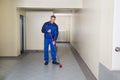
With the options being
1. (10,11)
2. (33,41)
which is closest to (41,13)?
(33,41)

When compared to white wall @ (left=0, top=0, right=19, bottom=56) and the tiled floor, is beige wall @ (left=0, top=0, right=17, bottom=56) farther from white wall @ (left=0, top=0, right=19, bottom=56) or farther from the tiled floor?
the tiled floor

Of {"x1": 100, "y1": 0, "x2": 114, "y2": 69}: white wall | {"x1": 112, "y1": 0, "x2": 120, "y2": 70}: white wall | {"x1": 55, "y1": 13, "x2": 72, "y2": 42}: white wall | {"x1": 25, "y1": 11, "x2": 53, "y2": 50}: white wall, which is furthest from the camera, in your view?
{"x1": 55, "y1": 13, "x2": 72, "y2": 42}: white wall

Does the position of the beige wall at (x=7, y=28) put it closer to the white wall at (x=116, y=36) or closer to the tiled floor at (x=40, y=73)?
the tiled floor at (x=40, y=73)

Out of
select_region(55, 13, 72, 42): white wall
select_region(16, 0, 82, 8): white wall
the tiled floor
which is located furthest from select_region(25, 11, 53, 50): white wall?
select_region(55, 13, 72, 42): white wall

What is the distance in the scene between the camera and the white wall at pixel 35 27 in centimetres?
841

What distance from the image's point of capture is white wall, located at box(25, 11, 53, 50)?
27.6 feet

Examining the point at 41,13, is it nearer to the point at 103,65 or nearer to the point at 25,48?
the point at 25,48

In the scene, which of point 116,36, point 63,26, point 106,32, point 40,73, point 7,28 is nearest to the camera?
point 116,36

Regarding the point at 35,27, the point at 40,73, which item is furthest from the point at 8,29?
the point at 40,73

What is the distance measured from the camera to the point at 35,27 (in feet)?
27.8

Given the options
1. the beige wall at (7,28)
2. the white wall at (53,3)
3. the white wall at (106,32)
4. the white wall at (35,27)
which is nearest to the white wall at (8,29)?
the beige wall at (7,28)

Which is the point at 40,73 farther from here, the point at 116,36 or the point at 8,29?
the point at 8,29

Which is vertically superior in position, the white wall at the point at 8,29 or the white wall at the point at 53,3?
the white wall at the point at 53,3

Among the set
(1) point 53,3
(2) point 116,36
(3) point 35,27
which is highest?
(1) point 53,3
